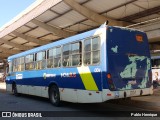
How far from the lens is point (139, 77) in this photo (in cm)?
1096

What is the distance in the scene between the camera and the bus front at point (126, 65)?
10.1m

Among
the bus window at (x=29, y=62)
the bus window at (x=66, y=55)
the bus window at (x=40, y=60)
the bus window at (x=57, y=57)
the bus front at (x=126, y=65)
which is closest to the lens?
the bus front at (x=126, y=65)

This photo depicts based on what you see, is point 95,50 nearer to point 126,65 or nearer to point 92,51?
point 92,51

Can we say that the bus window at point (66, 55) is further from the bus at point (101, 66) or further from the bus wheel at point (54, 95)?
the bus wheel at point (54, 95)

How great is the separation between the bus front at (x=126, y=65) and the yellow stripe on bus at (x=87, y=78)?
0.72m

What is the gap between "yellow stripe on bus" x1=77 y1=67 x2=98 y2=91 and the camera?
34.9 ft

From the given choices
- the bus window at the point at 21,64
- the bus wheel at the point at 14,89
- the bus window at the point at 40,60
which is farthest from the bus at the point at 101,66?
the bus wheel at the point at 14,89

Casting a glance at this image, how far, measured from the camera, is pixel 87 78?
11031mm

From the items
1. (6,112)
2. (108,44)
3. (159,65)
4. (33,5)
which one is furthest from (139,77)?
(159,65)

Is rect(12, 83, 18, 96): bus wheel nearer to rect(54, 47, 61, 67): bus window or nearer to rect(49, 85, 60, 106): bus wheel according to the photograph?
rect(49, 85, 60, 106): bus wheel

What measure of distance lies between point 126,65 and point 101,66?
1.03 metres

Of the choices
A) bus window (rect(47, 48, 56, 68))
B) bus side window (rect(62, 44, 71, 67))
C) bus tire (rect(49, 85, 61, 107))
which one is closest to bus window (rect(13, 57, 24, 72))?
bus window (rect(47, 48, 56, 68))

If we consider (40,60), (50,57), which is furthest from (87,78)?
(40,60)

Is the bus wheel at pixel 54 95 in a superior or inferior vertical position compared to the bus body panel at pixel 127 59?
inferior
